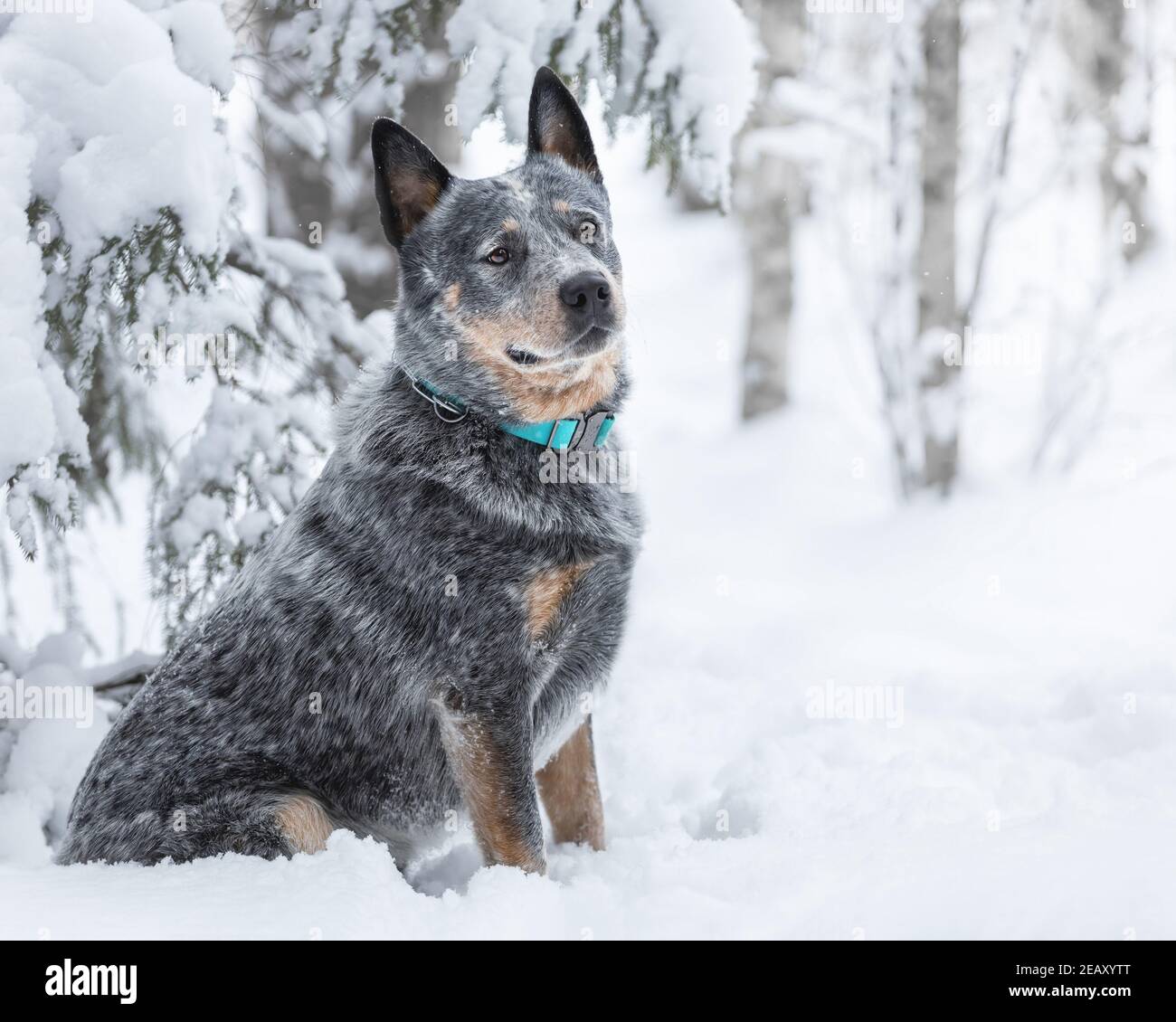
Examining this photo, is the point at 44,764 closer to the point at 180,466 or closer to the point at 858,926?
the point at 180,466

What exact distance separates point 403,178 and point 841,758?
2.27m

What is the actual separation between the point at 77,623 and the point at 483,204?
2398 millimetres

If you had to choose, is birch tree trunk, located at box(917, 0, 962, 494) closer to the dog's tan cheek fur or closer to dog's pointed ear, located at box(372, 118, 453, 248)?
the dog's tan cheek fur

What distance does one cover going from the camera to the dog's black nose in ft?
9.29

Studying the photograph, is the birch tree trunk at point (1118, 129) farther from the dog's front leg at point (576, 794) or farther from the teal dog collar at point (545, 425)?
the dog's front leg at point (576, 794)

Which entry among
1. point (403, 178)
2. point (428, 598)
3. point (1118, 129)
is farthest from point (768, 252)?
A: point (428, 598)

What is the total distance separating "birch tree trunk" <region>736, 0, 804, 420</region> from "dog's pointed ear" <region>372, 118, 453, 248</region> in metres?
6.79

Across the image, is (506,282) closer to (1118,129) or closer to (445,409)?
(445,409)

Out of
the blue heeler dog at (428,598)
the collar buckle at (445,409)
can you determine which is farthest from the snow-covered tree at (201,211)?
the collar buckle at (445,409)

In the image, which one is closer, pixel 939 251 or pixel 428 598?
pixel 428 598

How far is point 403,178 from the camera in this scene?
3092 millimetres

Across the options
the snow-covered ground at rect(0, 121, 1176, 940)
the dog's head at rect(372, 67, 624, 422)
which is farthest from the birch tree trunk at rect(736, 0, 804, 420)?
the dog's head at rect(372, 67, 624, 422)

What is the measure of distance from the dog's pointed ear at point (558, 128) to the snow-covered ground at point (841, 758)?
0.42m
